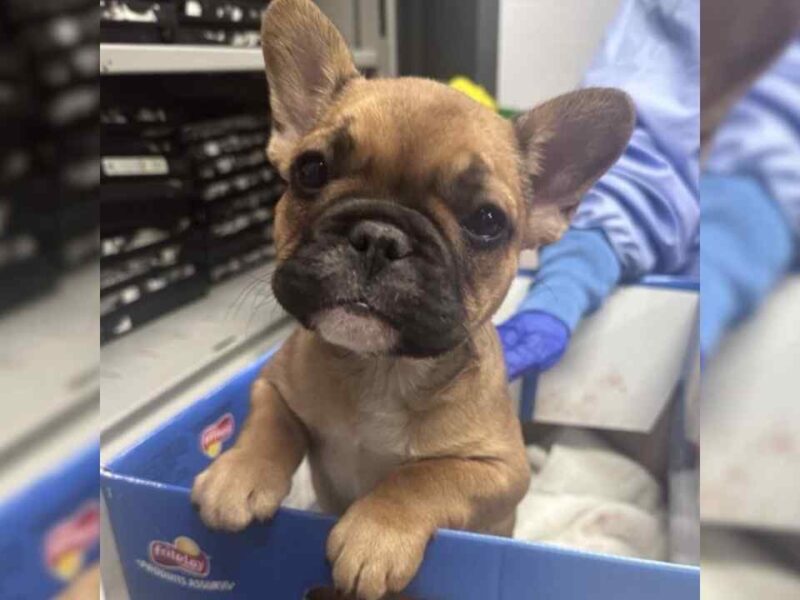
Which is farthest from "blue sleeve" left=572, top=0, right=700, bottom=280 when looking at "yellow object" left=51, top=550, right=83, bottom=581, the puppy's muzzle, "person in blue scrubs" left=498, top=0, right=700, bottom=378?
"yellow object" left=51, top=550, right=83, bottom=581

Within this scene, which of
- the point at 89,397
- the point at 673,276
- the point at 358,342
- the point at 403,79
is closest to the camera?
the point at 89,397

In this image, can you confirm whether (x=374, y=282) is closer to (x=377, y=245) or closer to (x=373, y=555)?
(x=377, y=245)

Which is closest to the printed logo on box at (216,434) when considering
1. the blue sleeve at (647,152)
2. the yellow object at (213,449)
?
the yellow object at (213,449)

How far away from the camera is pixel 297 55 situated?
873 mm

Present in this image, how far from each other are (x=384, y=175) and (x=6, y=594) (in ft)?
1.92

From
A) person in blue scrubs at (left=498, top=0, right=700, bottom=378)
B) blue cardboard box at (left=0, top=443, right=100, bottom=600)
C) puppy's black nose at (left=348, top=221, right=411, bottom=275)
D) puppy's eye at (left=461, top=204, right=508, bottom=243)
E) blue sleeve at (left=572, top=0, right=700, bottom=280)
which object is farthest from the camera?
person in blue scrubs at (left=498, top=0, right=700, bottom=378)

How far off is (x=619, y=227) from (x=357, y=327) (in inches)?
31.3

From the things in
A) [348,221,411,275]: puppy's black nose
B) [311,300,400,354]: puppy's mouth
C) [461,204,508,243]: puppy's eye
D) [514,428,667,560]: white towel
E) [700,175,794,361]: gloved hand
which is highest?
[700,175,794,361]: gloved hand

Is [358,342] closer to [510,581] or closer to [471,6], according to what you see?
[510,581]

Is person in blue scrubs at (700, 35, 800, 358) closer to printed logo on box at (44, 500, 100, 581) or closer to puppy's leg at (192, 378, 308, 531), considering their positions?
printed logo on box at (44, 500, 100, 581)

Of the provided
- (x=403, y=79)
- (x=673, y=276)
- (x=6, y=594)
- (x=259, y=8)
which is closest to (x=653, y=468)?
(x=673, y=276)

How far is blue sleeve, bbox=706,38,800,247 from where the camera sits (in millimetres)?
185

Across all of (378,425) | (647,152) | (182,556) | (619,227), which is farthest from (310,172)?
(619,227)

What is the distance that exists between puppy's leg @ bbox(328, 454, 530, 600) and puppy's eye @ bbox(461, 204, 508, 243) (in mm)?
230
